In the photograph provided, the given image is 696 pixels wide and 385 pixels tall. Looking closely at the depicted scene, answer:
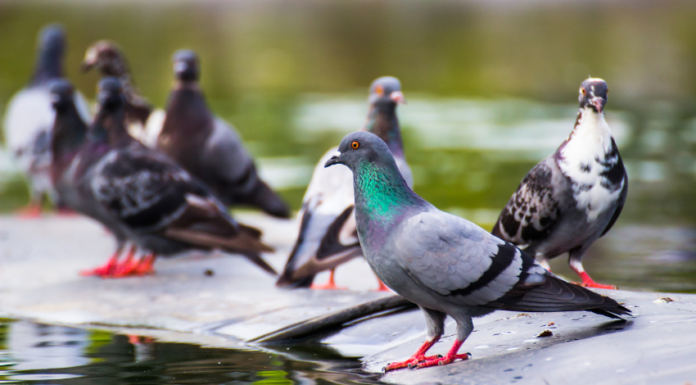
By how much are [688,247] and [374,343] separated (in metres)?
4.25

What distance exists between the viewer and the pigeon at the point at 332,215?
5.95 m

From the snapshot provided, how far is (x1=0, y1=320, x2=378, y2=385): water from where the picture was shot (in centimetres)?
447

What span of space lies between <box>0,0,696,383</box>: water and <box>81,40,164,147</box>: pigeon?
9.59 ft

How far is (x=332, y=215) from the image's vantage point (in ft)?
20.2

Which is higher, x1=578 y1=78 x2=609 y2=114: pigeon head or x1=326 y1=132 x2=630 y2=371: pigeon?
x1=578 y1=78 x2=609 y2=114: pigeon head

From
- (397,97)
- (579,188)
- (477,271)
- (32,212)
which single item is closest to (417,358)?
(477,271)

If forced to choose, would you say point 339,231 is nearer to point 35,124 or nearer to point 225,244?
point 225,244

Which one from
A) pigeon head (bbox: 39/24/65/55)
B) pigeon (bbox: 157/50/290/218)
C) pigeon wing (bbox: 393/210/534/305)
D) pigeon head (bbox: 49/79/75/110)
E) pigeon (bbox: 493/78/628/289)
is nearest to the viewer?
pigeon wing (bbox: 393/210/534/305)

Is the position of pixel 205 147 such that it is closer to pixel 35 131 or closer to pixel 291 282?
pixel 291 282

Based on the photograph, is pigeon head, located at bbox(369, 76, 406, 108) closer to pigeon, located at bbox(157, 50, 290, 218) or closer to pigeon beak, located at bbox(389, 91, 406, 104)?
pigeon beak, located at bbox(389, 91, 406, 104)

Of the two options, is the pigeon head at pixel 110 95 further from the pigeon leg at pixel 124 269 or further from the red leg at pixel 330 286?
the red leg at pixel 330 286

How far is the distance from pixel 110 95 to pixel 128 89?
1955 millimetres

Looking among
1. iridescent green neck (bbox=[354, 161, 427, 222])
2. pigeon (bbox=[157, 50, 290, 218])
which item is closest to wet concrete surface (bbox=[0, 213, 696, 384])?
pigeon (bbox=[157, 50, 290, 218])

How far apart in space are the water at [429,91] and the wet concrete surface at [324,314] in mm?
374
